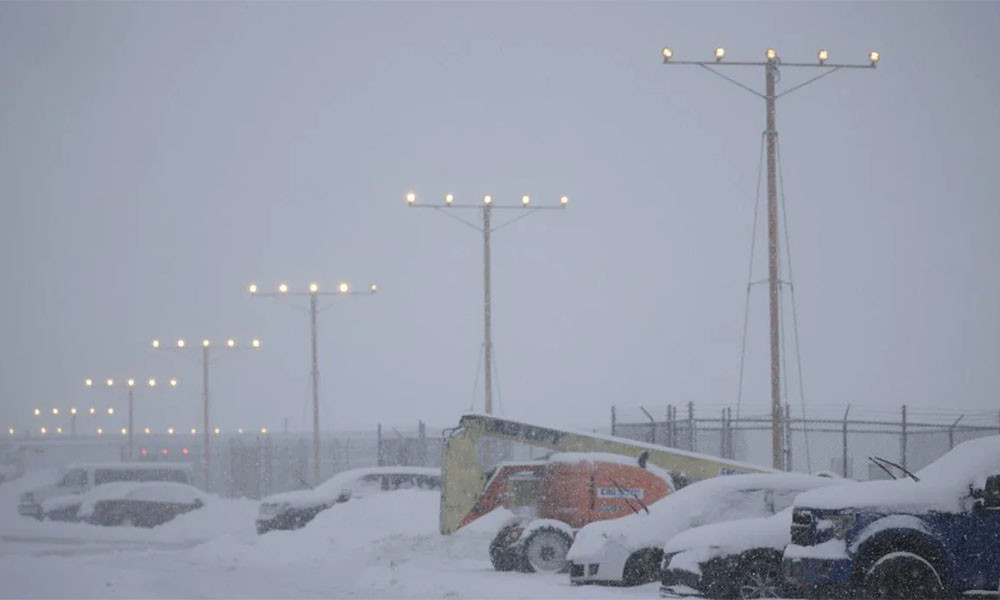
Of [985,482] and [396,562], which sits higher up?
[985,482]

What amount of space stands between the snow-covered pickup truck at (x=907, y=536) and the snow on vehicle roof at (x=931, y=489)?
0.01 metres

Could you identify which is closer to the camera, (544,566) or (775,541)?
(775,541)

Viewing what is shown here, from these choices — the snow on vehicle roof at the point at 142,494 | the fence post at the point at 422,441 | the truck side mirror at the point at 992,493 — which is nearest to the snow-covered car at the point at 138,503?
the snow on vehicle roof at the point at 142,494

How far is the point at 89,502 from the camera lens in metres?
39.1

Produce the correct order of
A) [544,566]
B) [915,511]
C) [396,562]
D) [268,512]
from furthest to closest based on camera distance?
1. [268,512]
2. [396,562]
3. [544,566]
4. [915,511]

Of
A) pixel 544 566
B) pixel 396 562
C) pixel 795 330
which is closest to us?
pixel 544 566

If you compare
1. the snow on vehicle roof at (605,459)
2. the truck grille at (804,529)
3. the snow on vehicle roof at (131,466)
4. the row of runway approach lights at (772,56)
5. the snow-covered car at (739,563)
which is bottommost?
the snow on vehicle roof at (131,466)

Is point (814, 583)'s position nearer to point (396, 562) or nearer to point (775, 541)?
point (775, 541)

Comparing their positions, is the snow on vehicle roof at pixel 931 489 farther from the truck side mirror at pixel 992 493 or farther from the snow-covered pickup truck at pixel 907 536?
the truck side mirror at pixel 992 493

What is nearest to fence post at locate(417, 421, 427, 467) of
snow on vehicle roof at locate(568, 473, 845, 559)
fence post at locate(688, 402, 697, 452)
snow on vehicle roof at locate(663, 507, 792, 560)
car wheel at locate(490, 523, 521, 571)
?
fence post at locate(688, 402, 697, 452)

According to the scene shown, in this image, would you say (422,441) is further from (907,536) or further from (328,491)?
(907,536)

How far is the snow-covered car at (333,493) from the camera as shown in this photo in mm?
30266

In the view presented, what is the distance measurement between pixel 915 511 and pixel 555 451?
1034 cm

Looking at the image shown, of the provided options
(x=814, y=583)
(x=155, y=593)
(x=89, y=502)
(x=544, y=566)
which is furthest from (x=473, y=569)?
(x=89, y=502)
